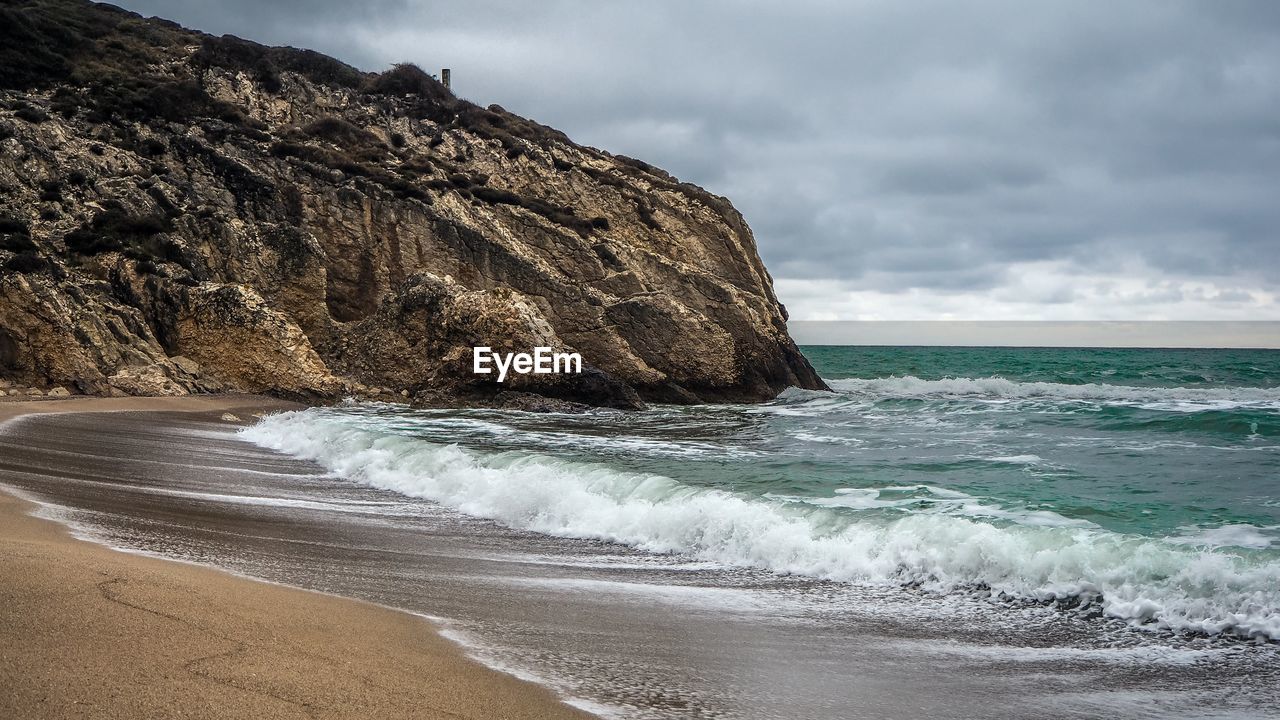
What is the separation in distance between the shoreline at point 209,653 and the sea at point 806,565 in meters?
0.36

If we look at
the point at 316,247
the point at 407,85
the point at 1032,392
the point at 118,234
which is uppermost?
the point at 407,85

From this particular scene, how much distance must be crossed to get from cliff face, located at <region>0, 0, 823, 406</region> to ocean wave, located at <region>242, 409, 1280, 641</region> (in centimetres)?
1517

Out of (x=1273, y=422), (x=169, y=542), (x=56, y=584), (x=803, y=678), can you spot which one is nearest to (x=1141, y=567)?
(x=803, y=678)

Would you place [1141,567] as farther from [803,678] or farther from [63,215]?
[63,215]

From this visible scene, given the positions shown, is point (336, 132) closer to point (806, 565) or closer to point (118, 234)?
point (118, 234)

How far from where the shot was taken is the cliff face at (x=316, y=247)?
960 inches

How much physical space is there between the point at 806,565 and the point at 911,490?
13.5 feet

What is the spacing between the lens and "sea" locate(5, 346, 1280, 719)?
14.1ft

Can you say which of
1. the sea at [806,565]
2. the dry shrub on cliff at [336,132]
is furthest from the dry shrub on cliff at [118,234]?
the sea at [806,565]

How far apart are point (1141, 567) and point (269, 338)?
76.6ft

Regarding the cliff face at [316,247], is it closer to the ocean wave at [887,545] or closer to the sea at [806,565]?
the sea at [806,565]

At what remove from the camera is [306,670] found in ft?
11.7

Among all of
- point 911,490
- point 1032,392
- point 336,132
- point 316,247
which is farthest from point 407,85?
point 911,490

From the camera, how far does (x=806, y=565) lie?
23.5ft
